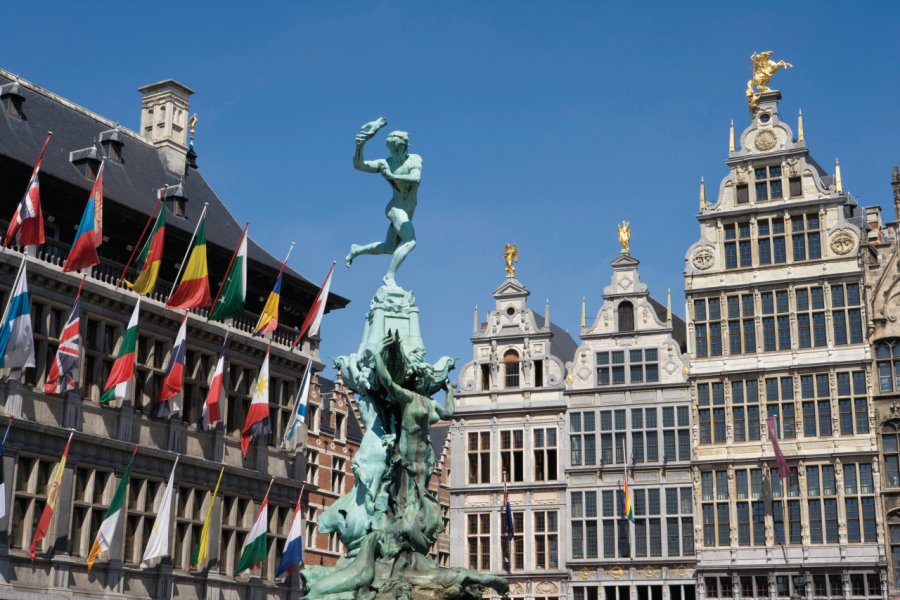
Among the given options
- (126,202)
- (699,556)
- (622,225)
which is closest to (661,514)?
(699,556)

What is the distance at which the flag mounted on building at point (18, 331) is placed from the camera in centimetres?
2781

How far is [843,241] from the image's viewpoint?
132 ft

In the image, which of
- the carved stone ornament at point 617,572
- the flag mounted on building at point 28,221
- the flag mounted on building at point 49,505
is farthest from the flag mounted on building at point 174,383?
the carved stone ornament at point 617,572

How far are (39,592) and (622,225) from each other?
23637mm

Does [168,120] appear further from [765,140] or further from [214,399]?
[765,140]

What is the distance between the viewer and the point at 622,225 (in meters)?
43.8

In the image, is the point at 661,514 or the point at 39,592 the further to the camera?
the point at 661,514

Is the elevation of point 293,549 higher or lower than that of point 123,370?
lower

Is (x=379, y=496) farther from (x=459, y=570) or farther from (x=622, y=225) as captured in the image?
(x=622, y=225)

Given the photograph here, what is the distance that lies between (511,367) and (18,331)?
20502 mm

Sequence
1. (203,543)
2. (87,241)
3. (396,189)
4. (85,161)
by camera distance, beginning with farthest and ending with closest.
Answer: (85,161), (203,543), (87,241), (396,189)

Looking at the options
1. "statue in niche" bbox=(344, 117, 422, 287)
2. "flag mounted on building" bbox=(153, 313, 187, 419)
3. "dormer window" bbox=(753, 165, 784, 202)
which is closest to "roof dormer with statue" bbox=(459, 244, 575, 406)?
"dormer window" bbox=(753, 165, 784, 202)

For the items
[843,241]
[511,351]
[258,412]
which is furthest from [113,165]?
[843,241]

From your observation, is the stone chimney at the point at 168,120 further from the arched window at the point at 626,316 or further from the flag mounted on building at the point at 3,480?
the arched window at the point at 626,316
